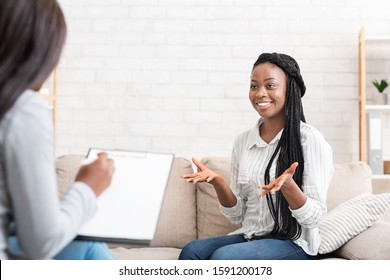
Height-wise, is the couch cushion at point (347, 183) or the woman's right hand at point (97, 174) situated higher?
the woman's right hand at point (97, 174)

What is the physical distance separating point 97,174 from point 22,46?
229 mm

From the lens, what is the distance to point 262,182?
5.87 feet

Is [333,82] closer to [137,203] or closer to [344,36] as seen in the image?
[344,36]

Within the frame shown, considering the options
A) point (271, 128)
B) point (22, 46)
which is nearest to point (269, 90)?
point (271, 128)

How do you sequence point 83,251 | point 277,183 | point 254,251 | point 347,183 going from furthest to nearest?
1. point 347,183
2. point 254,251
3. point 277,183
4. point 83,251

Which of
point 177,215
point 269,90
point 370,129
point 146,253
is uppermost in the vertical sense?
point 269,90

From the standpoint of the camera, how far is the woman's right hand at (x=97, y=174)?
0.88m

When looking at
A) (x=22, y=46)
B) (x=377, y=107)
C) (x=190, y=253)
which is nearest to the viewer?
(x=22, y=46)

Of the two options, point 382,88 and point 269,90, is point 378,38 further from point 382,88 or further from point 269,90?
point 269,90

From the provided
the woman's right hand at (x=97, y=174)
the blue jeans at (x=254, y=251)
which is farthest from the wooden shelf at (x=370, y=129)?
the woman's right hand at (x=97, y=174)

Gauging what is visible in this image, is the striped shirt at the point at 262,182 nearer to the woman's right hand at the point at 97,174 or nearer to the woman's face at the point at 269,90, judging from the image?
the woman's face at the point at 269,90

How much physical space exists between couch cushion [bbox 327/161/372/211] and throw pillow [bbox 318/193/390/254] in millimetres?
186

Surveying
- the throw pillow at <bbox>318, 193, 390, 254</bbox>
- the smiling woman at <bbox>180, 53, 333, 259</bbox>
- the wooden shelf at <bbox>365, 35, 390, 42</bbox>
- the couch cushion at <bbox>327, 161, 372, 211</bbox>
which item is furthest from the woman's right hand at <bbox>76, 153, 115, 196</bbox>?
the wooden shelf at <bbox>365, 35, 390, 42</bbox>

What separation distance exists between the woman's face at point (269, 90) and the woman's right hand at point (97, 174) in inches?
37.5
